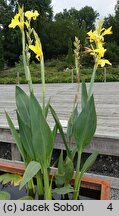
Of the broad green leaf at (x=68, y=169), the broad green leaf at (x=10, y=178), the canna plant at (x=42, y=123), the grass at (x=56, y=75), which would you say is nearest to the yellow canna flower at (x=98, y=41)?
the canna plant at (x=42, y=123)

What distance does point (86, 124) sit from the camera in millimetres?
1307

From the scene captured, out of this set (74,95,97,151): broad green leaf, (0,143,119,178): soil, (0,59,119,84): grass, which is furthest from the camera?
(0,59,119,84): grass

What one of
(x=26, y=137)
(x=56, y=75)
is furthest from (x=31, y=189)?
(x=56, y=75)

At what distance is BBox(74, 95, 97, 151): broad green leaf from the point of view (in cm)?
128

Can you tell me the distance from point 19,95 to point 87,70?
36.4ft

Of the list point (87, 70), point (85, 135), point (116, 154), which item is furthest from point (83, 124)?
point (87, 70)

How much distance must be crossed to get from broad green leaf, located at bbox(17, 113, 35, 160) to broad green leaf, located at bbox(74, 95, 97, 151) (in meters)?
0.20

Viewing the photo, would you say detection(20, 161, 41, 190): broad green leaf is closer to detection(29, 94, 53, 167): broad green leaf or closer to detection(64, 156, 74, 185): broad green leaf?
detection(29, 94, 53, 167): broad green leaf

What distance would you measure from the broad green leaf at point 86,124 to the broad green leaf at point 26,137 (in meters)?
0.20

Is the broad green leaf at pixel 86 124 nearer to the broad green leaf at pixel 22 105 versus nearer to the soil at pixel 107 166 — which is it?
the broad green leaf at pixel 22 105

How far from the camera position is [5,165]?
1.79 metres

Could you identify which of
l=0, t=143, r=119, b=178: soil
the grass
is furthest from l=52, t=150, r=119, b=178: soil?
the grass

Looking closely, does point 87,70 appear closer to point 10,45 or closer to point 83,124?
point 10,45

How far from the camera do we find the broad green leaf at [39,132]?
48.0 inches
